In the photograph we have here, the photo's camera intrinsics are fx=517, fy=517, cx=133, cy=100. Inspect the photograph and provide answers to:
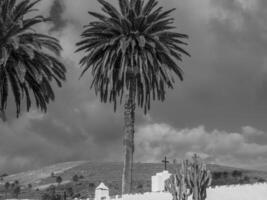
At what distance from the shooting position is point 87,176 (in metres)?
148

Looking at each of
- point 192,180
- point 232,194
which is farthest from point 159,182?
point 192,180

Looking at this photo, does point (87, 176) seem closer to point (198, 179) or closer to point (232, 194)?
point (232, 194)

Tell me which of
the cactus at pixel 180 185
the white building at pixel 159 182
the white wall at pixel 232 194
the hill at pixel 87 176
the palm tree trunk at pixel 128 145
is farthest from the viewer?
the hill at pixel 87 176

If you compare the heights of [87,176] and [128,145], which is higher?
[128,145]

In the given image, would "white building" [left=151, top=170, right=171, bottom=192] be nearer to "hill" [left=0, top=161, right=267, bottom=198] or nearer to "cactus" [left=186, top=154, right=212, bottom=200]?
"cactus" [left=186, top=154, right=212, bottom=200]

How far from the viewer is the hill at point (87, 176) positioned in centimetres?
12206

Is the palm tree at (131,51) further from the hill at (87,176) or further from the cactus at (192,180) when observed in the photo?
the hill at (87,176)

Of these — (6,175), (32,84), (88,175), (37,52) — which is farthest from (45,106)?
(6,175)

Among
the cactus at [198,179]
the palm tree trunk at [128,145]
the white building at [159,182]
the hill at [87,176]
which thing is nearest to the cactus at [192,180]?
the cactus at [198,179]

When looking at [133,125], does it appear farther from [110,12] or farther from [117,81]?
[110,12]

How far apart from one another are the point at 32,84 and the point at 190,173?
13552 mm

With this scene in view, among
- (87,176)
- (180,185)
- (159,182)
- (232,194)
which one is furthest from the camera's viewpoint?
(87,176)

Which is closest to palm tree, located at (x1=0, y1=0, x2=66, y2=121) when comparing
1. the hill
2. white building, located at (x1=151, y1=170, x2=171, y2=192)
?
white building, located at (x1=151, y1=170, x2=171, y2=192)

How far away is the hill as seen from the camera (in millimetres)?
122062
